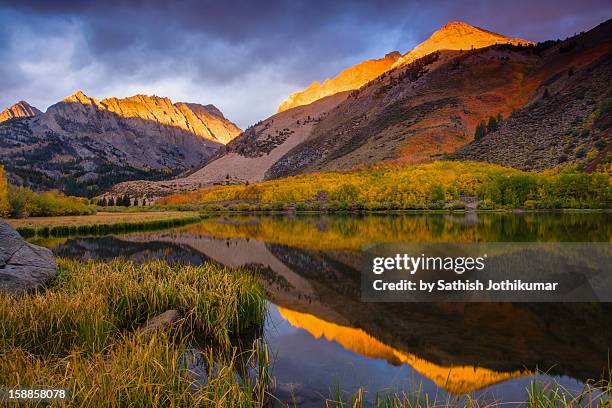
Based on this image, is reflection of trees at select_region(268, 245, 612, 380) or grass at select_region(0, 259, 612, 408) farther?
reflection of trees at select_region(268, 245, 612, 380)

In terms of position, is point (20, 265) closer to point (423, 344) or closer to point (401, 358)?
point (401, 358)

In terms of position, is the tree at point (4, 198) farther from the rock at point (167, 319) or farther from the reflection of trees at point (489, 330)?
the rock at point (167, 319)

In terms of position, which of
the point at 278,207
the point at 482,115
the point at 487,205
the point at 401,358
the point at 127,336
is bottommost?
the point at 278,207

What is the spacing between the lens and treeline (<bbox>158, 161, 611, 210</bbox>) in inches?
2665

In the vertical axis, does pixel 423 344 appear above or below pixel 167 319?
below

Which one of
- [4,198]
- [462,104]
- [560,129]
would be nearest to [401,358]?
[4,198]

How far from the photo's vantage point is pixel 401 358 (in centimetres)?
941

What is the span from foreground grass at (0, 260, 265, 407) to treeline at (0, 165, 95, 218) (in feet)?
153

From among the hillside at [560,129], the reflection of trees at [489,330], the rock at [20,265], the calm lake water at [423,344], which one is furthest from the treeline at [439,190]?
the rock at [20,265]

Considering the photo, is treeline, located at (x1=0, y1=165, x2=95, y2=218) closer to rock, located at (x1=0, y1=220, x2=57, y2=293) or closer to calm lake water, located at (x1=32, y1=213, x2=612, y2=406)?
rock, located at (x1=0, y1=220, x2=57, y2=293)

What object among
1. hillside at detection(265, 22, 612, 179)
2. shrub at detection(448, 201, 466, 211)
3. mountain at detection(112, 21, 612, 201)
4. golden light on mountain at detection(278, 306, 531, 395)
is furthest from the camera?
hillside at detection(265, 22, 612, 179)

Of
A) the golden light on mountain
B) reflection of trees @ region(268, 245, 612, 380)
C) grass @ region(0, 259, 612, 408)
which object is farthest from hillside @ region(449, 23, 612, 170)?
grass @ region(0, 259, 612, 408)

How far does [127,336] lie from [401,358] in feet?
19.9

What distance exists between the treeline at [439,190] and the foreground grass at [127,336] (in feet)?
229
